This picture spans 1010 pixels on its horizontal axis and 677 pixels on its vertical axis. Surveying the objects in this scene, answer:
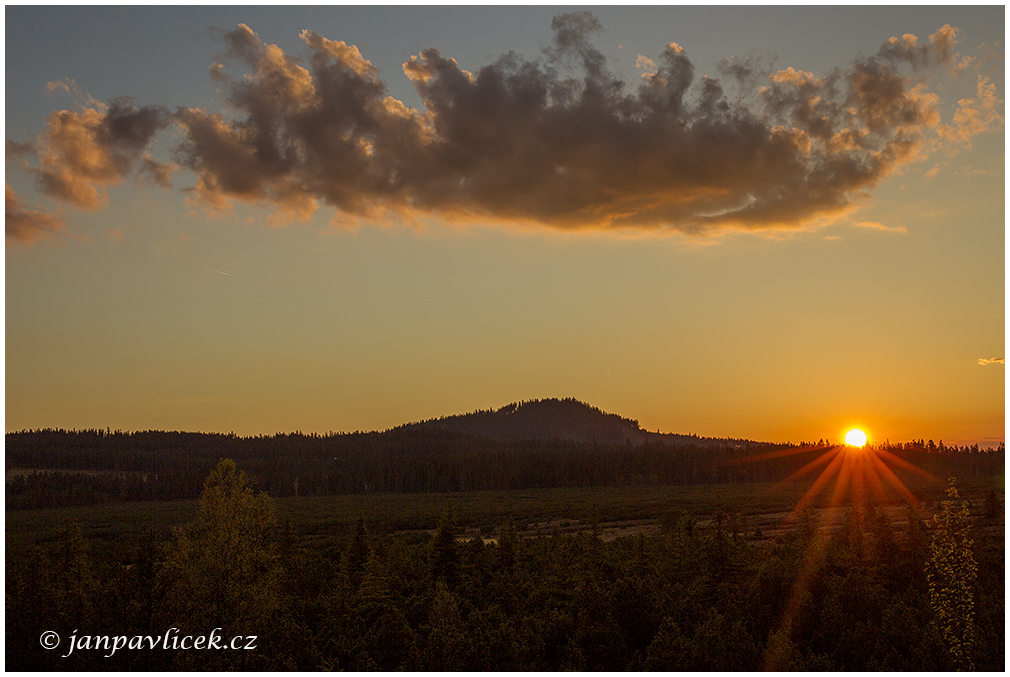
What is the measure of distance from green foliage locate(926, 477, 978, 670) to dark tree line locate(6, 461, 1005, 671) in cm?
8

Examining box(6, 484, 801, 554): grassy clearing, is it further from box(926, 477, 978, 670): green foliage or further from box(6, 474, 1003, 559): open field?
box(926, 477, 978, 670): green foliage

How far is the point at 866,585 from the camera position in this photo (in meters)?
29.5

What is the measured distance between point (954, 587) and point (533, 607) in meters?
16.6

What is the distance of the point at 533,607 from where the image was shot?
1240 inches

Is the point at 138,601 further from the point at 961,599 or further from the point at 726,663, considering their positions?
the point at 961,599

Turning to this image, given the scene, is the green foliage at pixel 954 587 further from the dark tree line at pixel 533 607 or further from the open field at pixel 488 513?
the open field at pixel 488 513

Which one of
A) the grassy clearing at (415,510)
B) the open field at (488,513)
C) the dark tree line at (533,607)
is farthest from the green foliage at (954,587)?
the grassy clearing at (415,510)

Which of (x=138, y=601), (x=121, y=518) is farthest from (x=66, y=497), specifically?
(x=138, y=601)

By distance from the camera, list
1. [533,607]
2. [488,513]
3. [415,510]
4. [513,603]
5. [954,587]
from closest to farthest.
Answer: [954,587], [533,607], [513,603], [488,513], [415,510]

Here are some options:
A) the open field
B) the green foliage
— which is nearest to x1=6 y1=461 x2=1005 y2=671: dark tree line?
the green foliage

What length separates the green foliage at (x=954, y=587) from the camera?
2186cm

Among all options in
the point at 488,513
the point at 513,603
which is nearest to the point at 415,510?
the point at 488,513

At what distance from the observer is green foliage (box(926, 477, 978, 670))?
2186cm

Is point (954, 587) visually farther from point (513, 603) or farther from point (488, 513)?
point (488, 513)
